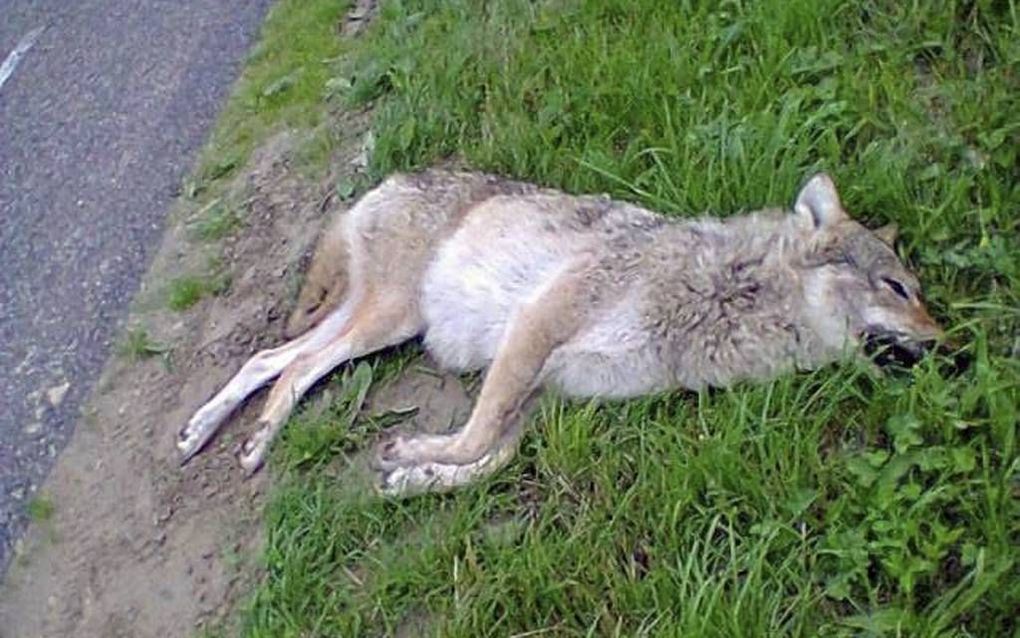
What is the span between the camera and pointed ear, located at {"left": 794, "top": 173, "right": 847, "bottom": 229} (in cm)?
550

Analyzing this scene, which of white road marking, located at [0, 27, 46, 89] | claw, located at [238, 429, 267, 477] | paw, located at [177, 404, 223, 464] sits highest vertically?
white road marking, located at [0, 27, 46, 89]

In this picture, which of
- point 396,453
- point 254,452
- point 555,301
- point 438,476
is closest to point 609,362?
point 555,301

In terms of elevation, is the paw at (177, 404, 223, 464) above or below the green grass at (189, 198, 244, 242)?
below

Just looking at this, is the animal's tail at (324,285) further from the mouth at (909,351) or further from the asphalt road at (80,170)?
the mouth at (909,351)

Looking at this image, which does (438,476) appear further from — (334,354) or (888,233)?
(888,233)

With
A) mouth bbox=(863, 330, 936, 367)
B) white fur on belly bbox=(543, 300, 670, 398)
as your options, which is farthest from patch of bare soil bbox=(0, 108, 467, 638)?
mouth bbox=(863, 330, 936, 367)

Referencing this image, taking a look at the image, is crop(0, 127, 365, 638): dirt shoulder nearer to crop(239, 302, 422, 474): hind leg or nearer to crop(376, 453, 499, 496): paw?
crop(239, 302, 422, 474): hind leg

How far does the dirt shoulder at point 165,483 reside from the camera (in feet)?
16.9

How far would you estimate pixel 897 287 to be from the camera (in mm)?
5223

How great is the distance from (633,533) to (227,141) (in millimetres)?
3747

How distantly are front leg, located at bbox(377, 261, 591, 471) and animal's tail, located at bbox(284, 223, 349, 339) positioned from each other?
91 centimetres

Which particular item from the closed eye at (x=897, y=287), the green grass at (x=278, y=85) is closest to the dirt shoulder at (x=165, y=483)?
the green grass at (x=278, y=85)

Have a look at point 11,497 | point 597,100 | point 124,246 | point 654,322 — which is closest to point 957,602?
point 654,322

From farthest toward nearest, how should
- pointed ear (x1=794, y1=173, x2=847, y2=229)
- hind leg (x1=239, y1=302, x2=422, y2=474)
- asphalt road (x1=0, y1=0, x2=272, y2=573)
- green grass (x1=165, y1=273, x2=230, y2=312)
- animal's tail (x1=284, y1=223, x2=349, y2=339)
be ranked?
green grass (x1=165, y1=273, x2=230, y2=312) → asphalt road (x1=0, y1=0, x2=272, y2=573) → animal's tail (x1=284, y1=223, x2=349, y2=339) → hind leg (x1=239, y1=302, x2=422, y2=474) → pointed ear (x1=794, y1=173, x2=847, y2=229)
